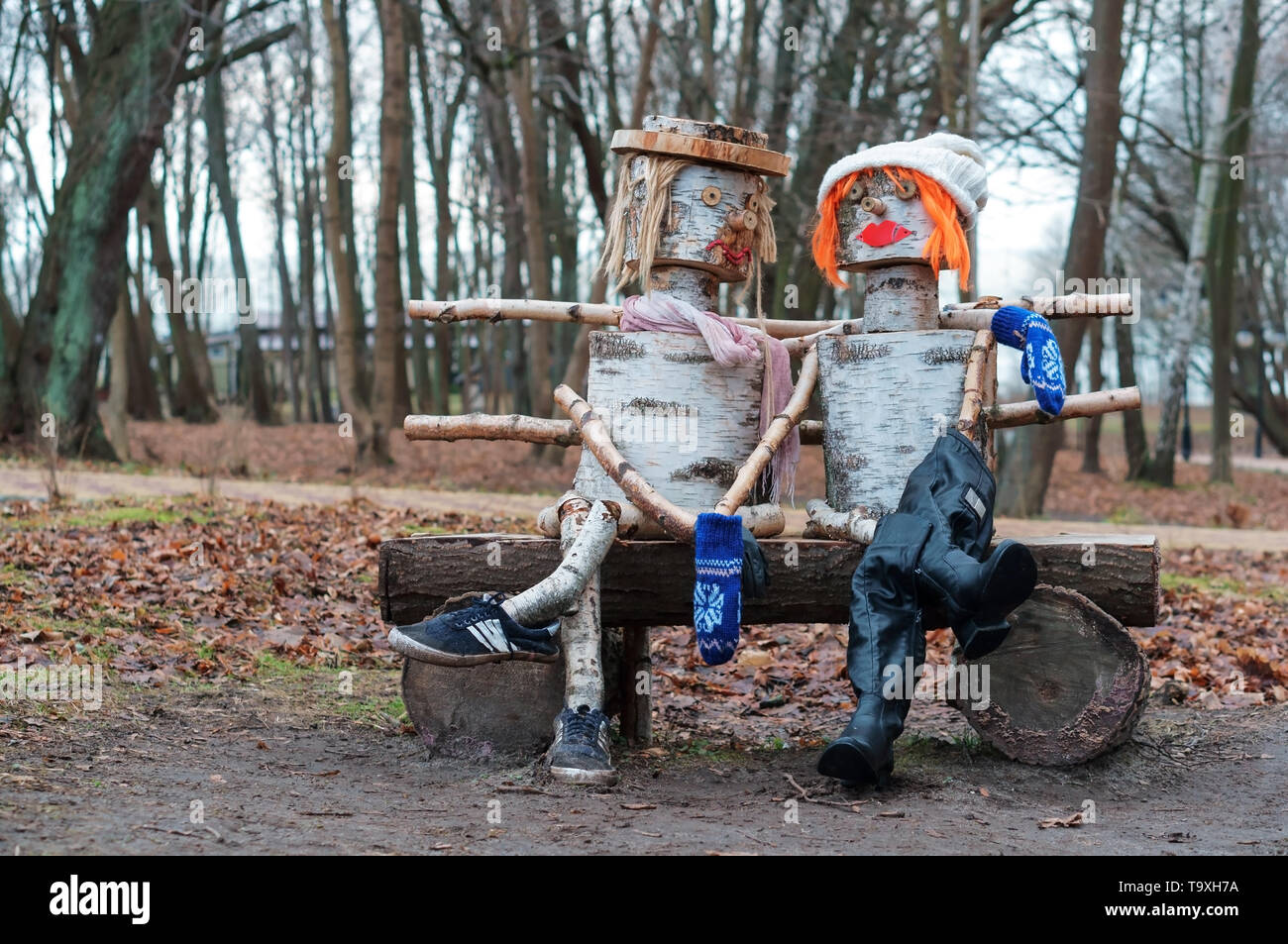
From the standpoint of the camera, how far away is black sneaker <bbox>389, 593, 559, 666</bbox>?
3.85 m

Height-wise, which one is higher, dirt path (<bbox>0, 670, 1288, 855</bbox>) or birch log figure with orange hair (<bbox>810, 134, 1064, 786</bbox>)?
birch log figure with orange hair (<bbox>810, 134, 1064, 786</bbox>)

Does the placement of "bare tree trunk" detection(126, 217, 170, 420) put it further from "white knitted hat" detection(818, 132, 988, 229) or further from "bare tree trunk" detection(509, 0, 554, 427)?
"white knitted hat" detection(818, 132, 988, 229)

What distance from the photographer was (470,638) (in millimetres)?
3871

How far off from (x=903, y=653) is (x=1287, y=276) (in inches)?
1424

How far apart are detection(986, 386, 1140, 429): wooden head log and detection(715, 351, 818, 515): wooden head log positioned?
2.01 ft

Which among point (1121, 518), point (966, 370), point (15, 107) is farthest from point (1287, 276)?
point (966, 370)

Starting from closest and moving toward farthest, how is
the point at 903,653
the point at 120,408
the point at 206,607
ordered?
1. the point at 903,653
2. the point at 206,607
3. the point at 120,408

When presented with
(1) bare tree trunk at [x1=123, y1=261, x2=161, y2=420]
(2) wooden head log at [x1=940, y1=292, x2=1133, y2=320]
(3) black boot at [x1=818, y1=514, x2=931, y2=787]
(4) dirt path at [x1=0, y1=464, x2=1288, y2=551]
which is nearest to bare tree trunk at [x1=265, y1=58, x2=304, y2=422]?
(1) bare tree trunk at [x1=123, y1=261, x2=161, y2=420]

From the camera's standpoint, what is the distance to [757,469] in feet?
13.9

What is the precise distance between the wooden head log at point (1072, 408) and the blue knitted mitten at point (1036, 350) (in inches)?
2.8

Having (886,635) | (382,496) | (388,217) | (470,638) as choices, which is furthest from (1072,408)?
(388,217)

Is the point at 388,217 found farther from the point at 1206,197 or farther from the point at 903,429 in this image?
the point at 903,429

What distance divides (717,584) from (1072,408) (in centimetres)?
137

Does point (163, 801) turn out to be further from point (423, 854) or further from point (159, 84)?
point (159, 84)
